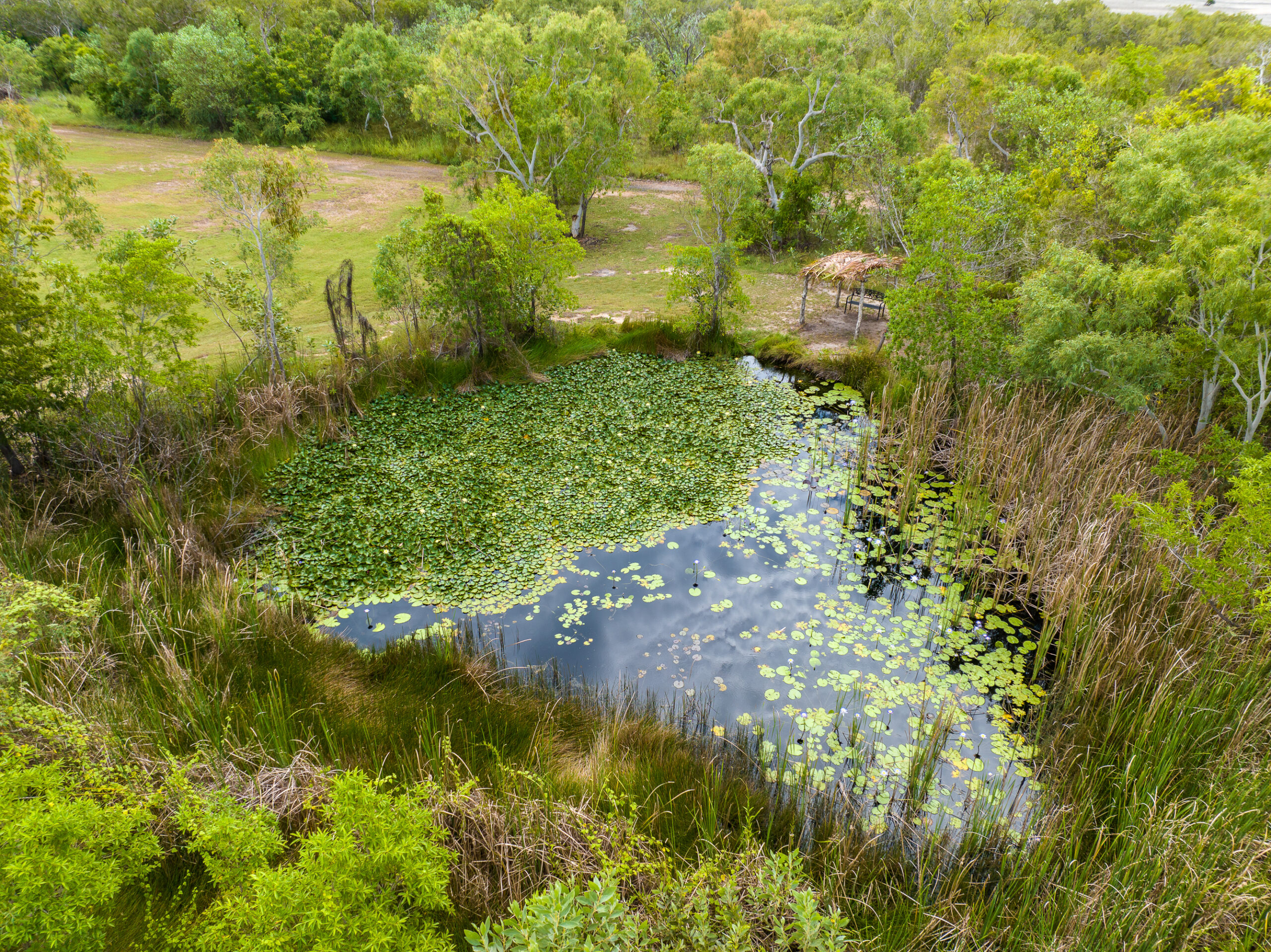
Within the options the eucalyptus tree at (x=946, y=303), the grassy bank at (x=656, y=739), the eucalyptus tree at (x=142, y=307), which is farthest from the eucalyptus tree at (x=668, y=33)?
the grassy bank at (x=656, y=739)

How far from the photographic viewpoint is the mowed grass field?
1608 centimetres

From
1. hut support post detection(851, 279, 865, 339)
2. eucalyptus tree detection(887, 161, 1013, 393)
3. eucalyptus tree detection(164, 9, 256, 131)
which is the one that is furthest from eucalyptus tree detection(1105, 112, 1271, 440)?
eucalyptus tree detection(164, 9, 256, 131)

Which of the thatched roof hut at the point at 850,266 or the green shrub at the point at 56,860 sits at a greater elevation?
the thatched roof hut at the point at 850,266

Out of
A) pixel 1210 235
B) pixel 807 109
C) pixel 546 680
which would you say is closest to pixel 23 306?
pixel 546 680

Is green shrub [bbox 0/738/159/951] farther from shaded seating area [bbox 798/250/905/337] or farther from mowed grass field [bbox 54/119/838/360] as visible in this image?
shaded seating area [bbox 798/250/905/337]

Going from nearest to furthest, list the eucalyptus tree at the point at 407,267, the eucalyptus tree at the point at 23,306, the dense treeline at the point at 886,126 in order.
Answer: the eucalyptus tree at the point at 23,306 < the dense treeline at the point at 886,126 < the eucalyptus tree at the point at 407,267

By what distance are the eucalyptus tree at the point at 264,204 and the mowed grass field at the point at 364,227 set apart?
439mm

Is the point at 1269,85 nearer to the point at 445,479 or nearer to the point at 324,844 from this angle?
the point at 445,479

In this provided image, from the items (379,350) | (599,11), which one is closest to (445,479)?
(379,350)

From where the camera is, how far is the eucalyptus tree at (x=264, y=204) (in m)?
9.98

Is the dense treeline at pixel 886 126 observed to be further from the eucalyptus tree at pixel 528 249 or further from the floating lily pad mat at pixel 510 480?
the floating lily pad mat at pixel 510 480

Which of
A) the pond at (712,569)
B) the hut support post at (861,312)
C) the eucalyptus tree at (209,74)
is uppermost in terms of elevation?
the eucalyptus tree at (209,74)

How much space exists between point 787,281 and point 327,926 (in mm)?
18824

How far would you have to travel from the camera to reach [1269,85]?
1117 centimetres
